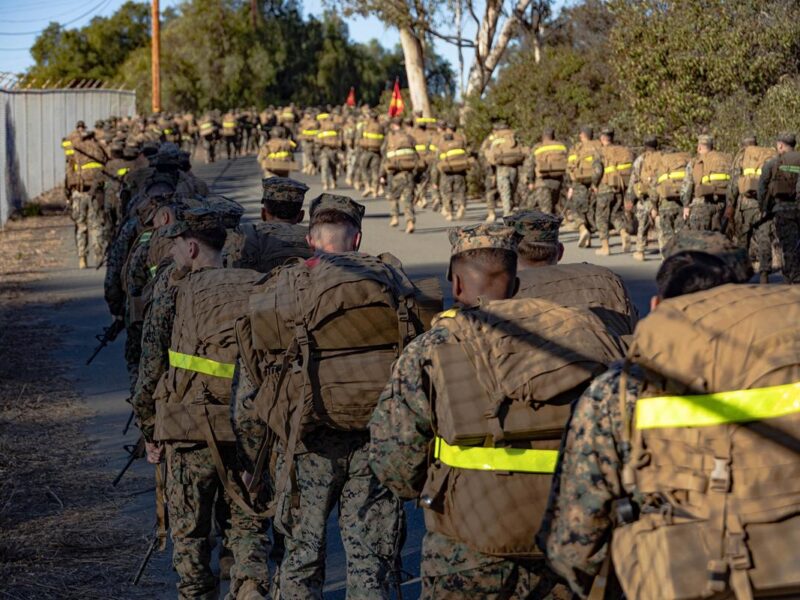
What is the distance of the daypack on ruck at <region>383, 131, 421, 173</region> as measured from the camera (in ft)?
77.8

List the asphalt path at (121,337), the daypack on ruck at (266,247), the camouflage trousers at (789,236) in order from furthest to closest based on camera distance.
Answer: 1. the camouflage trousers at (789,236)
2. the asphalt path at (121,337)
3. the daypack on ruck at (266,247)

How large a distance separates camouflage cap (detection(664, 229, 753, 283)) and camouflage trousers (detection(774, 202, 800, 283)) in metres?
13.0

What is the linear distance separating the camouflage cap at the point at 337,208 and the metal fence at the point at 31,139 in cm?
2180

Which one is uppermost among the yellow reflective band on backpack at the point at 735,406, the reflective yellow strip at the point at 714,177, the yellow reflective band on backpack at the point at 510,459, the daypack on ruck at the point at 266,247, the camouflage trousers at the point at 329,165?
the yellow reflective band on backpack at the point at 735,406

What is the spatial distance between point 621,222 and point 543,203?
1.27m

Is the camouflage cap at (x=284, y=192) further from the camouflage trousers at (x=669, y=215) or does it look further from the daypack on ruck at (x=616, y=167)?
the daypack on ruck at (x=616, y=167)

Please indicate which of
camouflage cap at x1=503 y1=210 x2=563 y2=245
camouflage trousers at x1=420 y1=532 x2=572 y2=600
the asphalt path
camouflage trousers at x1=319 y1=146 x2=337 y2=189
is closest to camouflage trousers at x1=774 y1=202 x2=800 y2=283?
the asphalt path

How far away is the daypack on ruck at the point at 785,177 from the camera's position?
51.3 feet

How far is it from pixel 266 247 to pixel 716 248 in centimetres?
378

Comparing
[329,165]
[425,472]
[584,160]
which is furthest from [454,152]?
[425,472]

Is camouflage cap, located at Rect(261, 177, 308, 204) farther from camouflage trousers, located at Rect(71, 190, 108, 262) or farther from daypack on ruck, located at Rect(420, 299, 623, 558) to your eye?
camouflage trousers, located at Rect(71, 190, 108, 262)

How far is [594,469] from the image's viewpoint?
3.30 m

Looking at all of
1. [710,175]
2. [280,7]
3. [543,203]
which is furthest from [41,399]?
[280,7]

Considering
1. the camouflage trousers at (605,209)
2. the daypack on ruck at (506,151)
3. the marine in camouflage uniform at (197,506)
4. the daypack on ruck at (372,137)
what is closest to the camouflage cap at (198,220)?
the marine in camouflage uniform at (197,506)
